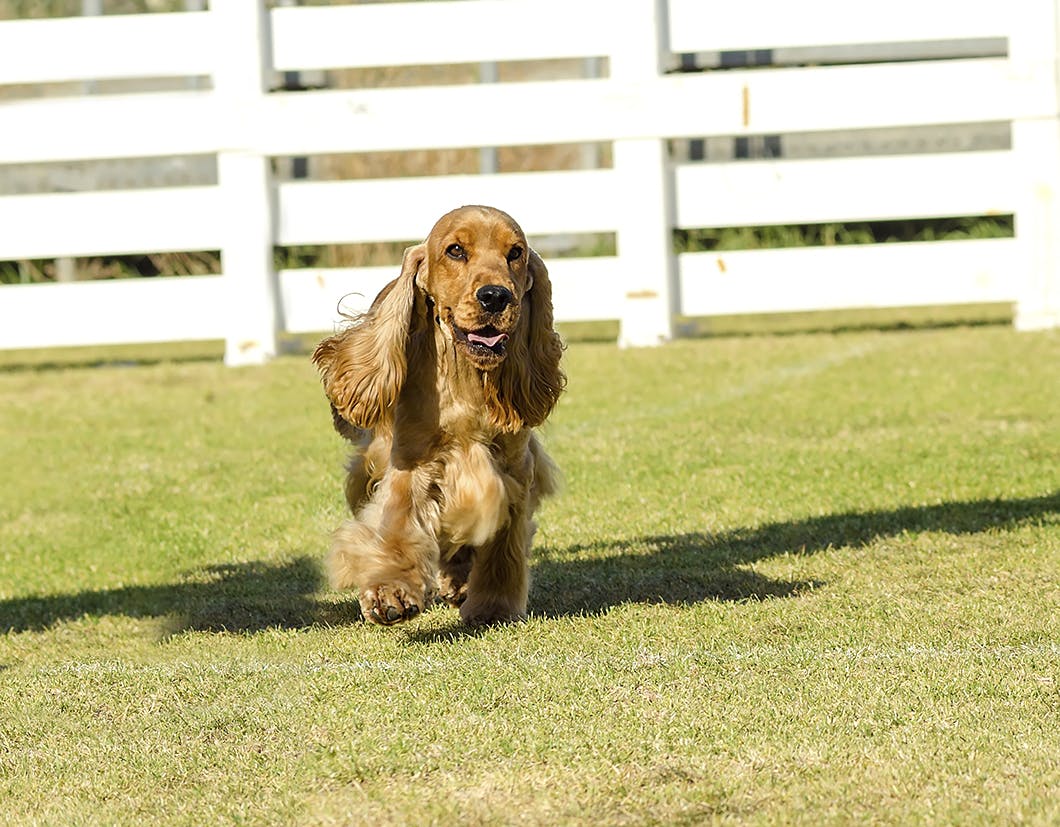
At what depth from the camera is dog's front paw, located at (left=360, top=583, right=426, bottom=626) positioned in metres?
5.29

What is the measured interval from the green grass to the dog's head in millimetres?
723

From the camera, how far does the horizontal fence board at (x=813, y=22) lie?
1410cm

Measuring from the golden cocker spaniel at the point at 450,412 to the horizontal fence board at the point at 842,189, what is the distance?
27.3 ft

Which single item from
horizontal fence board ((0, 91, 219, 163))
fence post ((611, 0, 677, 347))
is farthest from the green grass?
horizontal fence board ((0, 91, 219, 163))

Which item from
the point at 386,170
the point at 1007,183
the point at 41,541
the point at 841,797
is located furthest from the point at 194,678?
the point at 386,170

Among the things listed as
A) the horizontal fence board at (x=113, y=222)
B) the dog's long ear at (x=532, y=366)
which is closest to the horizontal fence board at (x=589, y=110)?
the horizontal fence board at (x=113, y=222)

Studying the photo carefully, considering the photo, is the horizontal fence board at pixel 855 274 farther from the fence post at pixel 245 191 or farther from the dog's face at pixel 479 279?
the dog's face at pixel 479 279

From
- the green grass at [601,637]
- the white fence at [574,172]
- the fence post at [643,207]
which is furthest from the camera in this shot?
the white fence at [574,172]

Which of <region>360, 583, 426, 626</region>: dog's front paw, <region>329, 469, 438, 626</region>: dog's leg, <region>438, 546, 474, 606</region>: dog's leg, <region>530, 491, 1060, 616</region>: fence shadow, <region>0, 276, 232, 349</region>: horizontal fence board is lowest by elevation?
<region>530, 491, 1060, 616</region>: fence shadow

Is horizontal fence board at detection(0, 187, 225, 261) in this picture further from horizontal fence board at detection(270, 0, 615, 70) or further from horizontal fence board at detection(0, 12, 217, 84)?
horizontal fence board at detection(270, 0, 615, 70)

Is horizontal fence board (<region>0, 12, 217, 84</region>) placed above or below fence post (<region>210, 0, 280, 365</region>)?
above

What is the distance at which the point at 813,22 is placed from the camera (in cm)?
1412

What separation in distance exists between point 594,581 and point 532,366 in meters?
1.03

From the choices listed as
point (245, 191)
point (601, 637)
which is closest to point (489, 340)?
point (601, 637)
